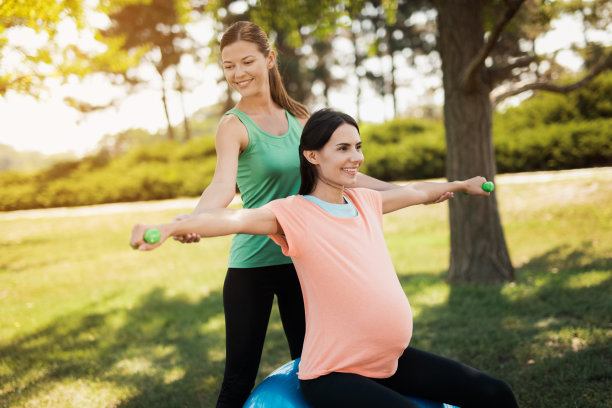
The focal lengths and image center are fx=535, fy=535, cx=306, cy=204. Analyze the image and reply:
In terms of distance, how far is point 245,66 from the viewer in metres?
2.61

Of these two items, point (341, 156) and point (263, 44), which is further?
point (263, 44)

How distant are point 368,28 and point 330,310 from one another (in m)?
29.7

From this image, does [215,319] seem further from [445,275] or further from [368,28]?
[368,28]

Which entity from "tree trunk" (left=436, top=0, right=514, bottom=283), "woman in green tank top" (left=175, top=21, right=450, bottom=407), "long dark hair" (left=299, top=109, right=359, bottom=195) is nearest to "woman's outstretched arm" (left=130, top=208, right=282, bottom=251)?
"long dark hair" (left=299, top=109, right=359, bottom=195)

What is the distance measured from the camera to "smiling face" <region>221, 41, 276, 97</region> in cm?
259

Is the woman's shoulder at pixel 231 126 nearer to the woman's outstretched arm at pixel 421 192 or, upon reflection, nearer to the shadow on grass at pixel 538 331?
the woman's outstretched arm at pixel 421 192

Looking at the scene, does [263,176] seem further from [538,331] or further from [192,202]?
[192,202]

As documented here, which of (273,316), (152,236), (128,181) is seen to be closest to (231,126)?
(152,236)

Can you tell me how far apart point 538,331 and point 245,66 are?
3.66 m

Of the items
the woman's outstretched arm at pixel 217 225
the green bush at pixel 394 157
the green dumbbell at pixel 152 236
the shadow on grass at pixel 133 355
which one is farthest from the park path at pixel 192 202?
the green dumbbell at pixel 152 236

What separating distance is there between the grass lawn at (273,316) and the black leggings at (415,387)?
1.52 metres

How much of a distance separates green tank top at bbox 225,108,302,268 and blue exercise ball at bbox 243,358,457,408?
541 mm

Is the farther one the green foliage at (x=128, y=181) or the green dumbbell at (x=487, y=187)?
the green foliage at (x=128, y=181)

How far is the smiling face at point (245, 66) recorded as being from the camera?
259 centimetres
